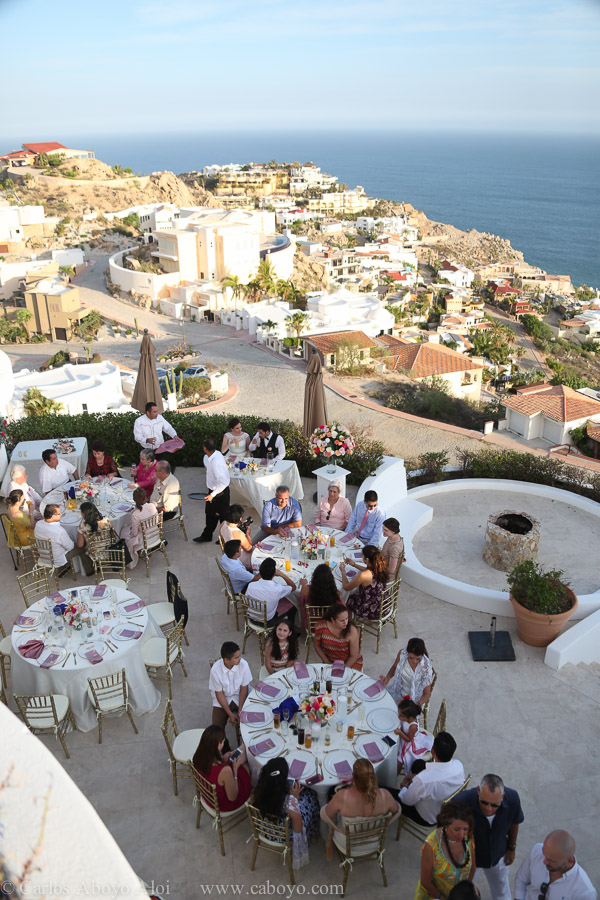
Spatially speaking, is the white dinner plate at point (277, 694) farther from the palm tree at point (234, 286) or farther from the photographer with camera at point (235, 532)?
the palm tree at point (234, 286)

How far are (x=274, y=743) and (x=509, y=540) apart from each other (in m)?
4.85

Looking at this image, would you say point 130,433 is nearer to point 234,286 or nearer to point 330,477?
point 330,477

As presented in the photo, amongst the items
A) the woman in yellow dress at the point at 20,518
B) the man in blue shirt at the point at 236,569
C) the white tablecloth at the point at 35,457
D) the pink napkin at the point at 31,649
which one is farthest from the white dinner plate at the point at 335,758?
the white tablecloth at the point at 35,457

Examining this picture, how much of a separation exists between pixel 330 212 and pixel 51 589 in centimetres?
13318

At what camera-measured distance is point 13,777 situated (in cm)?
146

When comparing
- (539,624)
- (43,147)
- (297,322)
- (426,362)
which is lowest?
(426,362)

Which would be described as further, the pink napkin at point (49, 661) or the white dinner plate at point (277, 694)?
the pink napkin at point (49, 661)

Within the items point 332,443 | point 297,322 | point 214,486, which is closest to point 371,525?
point 332,443

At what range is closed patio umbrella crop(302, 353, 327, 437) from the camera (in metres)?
11.5

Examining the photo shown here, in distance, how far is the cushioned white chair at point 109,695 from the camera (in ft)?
20.7

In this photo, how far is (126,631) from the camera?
6785 millimetres

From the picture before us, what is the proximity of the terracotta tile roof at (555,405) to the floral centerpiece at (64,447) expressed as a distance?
2020cm

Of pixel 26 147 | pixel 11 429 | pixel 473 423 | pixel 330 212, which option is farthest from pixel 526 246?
pixel 11 429

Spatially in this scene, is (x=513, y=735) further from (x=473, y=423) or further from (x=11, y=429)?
(x=473, y=423)
